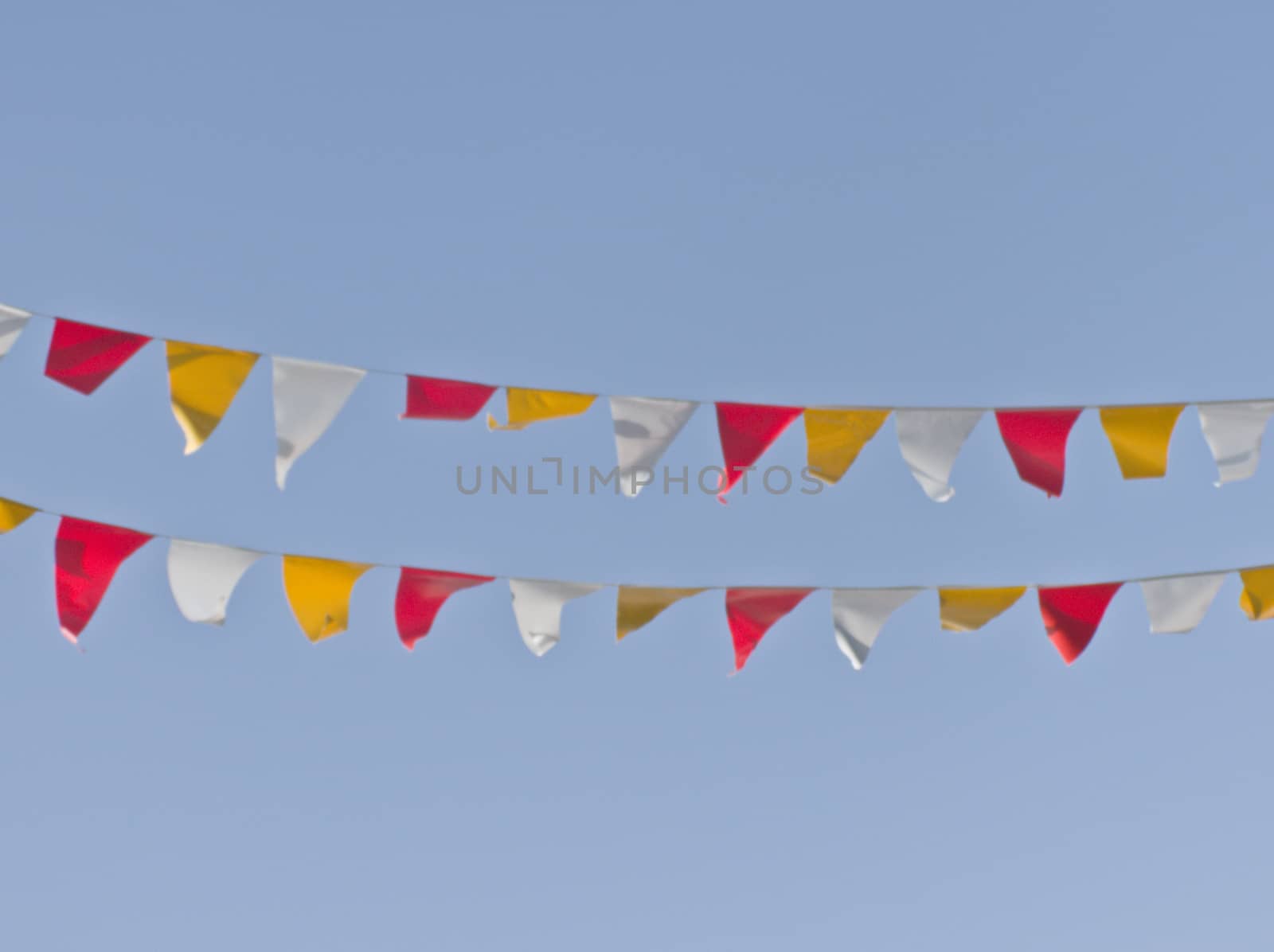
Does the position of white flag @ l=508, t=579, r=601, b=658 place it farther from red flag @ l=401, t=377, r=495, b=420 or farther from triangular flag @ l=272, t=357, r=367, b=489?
triangular flag @ l=272, t=357, r=367, b=489

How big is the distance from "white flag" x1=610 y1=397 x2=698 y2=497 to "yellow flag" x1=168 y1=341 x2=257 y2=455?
1253 millimetres

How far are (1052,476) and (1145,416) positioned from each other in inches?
15.2

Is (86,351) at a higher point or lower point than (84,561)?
higher

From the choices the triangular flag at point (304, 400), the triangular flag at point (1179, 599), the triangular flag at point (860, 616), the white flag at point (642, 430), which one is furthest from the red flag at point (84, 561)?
the triangular flag at point (1179, 599)

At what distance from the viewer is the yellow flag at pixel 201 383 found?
4891 millimetres

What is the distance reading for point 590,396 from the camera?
4.98 m

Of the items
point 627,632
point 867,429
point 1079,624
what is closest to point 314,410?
point 627,632

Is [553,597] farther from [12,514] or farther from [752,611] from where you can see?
[12,514]

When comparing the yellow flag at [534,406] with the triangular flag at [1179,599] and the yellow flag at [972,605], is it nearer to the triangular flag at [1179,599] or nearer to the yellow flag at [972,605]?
the yellow flag at [972,605]

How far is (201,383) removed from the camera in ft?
16.1

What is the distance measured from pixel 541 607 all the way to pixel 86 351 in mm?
1864

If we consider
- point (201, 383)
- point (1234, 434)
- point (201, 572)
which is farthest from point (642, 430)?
point (1234, 434)

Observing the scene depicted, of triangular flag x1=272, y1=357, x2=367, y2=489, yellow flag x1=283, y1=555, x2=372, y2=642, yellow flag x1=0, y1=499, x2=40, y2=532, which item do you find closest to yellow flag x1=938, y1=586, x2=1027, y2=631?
yellow flag x1=283, y1=555, x2=372, y2=642

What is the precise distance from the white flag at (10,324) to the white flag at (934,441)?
2.97 m
